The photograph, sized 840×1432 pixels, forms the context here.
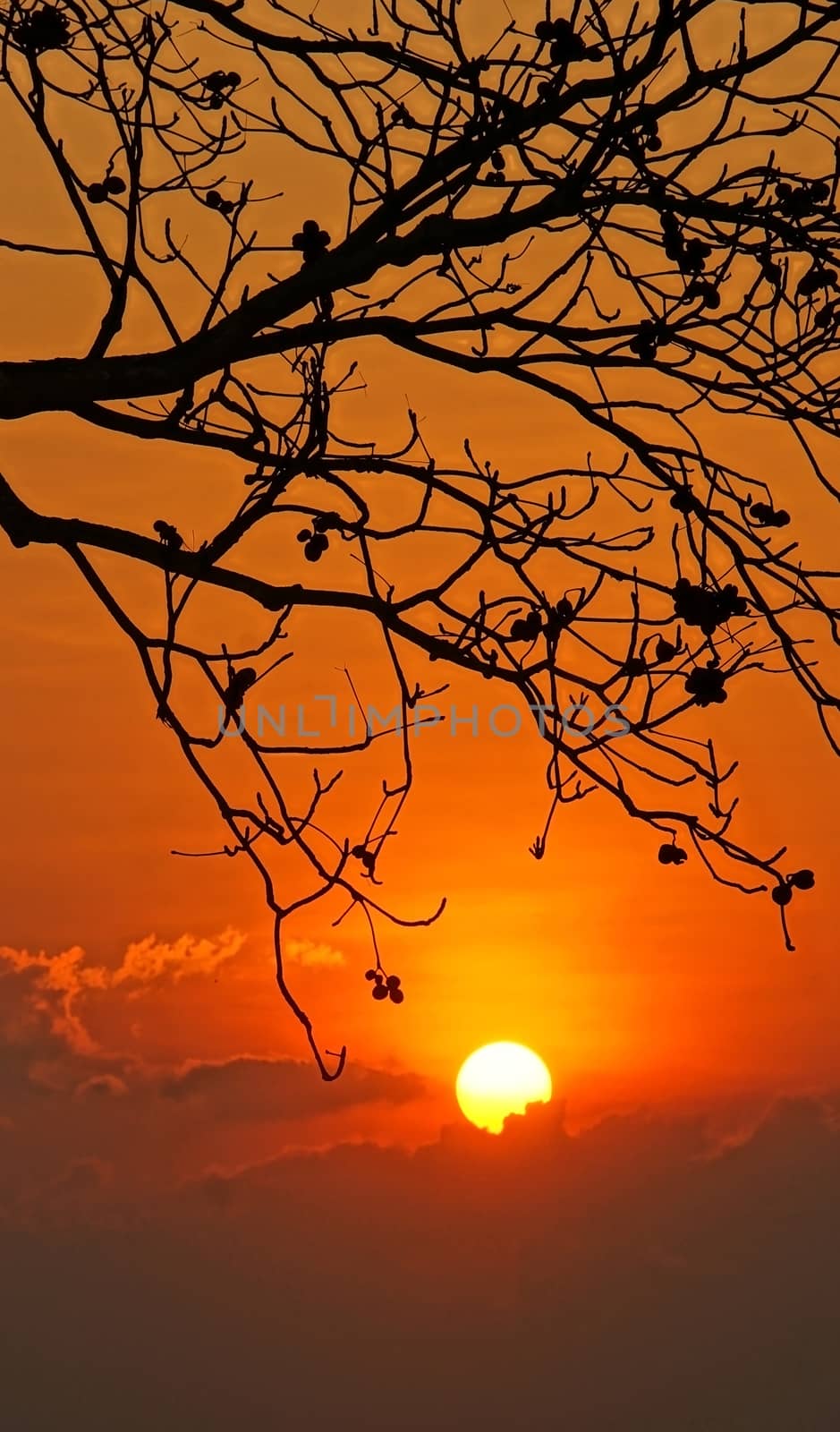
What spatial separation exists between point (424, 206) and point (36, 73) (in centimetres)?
154

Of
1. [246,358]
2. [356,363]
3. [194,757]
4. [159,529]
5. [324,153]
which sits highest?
[324,153]

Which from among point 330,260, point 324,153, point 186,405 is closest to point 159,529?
point 186,405

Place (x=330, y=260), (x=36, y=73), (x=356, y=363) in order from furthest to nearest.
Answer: (x=356, y=363)
(x=36, y=73)
(x=330, y=260)

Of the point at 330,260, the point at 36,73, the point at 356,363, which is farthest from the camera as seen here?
the point at 356,363

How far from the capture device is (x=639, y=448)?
21.3 ft

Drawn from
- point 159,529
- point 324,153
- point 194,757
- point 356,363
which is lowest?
point 194,757

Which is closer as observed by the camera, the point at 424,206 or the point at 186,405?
the point at 424,206

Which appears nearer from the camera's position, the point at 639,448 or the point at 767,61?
the point at 767,61

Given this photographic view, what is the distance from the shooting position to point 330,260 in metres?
5.70

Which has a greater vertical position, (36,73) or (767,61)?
(36,73)

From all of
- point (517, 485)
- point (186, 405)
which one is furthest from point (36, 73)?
point (517, 485)

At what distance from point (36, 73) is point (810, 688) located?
136 inches

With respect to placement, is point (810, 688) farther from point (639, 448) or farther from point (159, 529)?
point (159, 529)

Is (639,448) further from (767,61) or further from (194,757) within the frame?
(194,757)
